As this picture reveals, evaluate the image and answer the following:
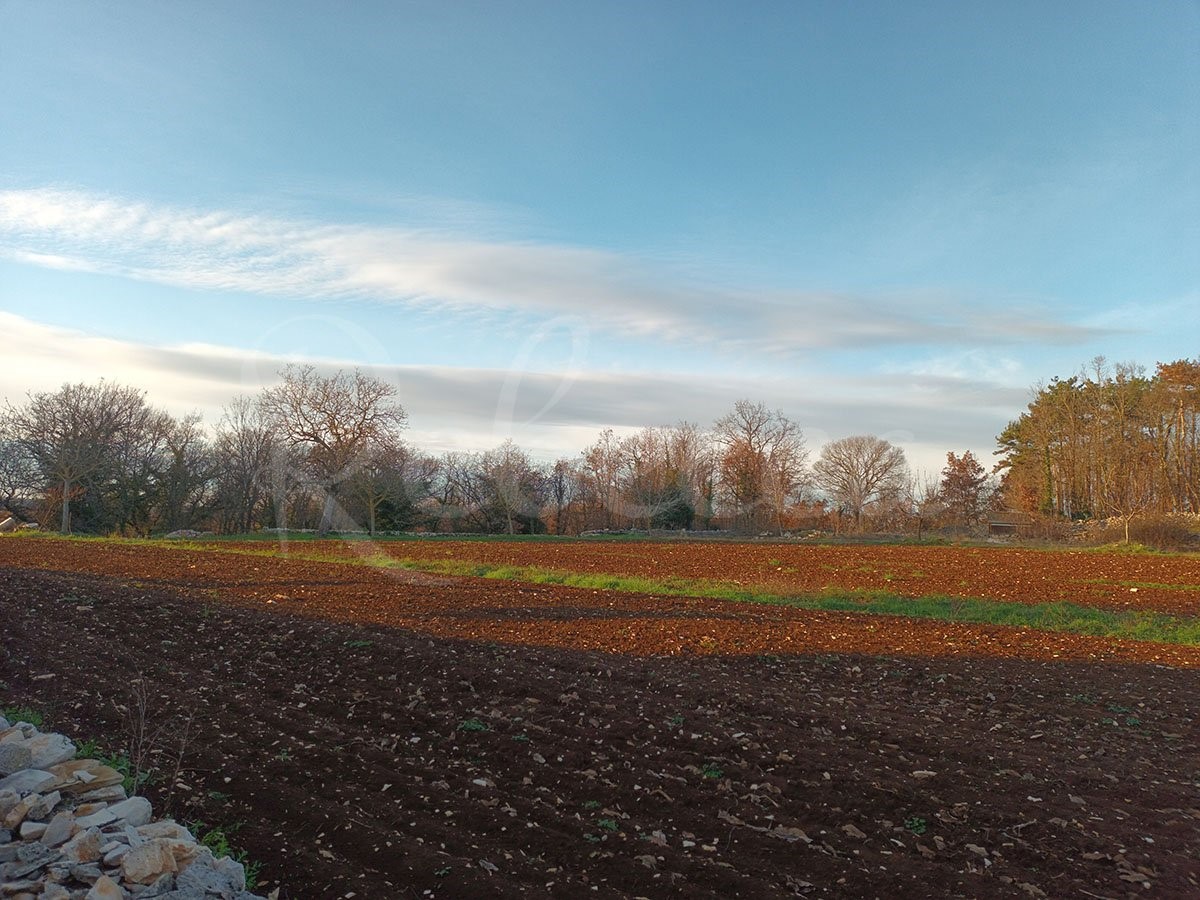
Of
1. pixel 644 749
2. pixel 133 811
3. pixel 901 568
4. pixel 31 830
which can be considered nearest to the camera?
pixel 31 830

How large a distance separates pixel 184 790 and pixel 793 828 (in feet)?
12.9

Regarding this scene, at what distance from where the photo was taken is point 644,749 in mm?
6043

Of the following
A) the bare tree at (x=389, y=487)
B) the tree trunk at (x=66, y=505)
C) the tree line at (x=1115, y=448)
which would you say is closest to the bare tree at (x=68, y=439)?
the tree trunk at (x=66, y=505)

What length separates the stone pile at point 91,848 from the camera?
3510mm

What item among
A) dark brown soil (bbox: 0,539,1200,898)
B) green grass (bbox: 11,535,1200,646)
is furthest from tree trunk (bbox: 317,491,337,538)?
dark brown soil (bbox: 0,539,1200,898)

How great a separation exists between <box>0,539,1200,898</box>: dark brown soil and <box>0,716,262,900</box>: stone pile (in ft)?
1.43

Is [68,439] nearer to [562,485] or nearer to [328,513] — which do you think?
[328,513]

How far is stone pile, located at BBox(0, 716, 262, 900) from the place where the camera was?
11.5ft

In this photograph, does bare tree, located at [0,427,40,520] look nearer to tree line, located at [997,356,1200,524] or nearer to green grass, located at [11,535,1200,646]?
green grass, located at [11,535,1200,646]

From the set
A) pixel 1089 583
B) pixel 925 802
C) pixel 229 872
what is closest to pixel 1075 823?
pixel 925 802

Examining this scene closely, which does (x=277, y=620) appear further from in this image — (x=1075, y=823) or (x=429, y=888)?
(x=1075, y=823)

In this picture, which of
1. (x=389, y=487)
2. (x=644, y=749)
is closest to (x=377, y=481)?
(x=389, y=487)

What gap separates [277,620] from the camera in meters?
11.0

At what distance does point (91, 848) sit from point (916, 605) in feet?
48.3
